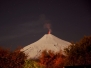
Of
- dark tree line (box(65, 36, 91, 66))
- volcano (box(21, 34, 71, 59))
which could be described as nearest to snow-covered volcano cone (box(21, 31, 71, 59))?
volcano (box(21, 34, 71, 59))

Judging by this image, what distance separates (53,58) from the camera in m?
53.9

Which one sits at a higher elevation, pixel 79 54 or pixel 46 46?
pixel 46 46

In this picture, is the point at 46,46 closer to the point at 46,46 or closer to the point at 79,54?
the point at 46,46

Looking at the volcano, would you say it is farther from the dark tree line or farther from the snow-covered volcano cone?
the dark tree line

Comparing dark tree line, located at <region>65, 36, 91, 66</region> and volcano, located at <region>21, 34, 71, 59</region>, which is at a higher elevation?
volcano, located at <region>21, 34, 71, 59</region>

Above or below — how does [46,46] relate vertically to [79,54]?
above

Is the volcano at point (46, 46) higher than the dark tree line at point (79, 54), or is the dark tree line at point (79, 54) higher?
the volcano at point (46, 46)

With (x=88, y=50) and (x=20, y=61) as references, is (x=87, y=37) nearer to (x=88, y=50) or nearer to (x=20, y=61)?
(x=88, y=50)

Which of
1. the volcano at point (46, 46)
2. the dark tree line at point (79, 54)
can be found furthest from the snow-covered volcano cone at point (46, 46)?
the dark tree line at point (79, 54)

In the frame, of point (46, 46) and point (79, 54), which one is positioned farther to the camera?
point (46, 46)

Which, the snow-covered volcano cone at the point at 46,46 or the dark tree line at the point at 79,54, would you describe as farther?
the snow-covered volcano cone at the point at 46,46

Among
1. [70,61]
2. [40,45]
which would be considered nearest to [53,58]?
[70,61]

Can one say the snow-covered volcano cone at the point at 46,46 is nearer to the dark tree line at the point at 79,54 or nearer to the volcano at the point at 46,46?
the volcano at the point at 46,46

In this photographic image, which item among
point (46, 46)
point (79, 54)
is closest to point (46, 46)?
point (46, 46)
